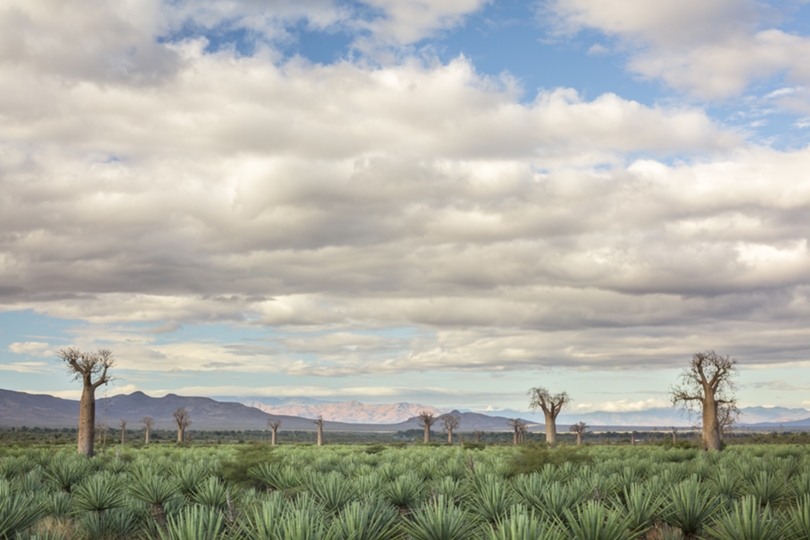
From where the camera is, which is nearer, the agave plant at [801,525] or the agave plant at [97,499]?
the agave plant at [801,525]

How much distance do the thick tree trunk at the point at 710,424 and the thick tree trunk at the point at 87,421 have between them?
92.6 feet

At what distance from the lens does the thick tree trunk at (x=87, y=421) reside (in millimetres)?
27891

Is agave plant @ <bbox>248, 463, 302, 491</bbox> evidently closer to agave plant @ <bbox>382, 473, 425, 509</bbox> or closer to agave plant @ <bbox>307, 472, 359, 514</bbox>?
agave plant @ <bbox>307, 472, 359, 514</bbox>

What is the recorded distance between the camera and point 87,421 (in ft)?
93.8

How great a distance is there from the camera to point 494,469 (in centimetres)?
1398

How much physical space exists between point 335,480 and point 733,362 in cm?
2866

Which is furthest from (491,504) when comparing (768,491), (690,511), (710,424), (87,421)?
(710,424)

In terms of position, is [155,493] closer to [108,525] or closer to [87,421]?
[108,525]

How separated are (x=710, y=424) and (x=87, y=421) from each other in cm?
2918

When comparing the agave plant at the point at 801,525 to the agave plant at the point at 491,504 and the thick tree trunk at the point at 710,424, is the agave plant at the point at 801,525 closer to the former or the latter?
the agave plant at the point at 491,504

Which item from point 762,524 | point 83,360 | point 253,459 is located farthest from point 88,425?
point 762,524

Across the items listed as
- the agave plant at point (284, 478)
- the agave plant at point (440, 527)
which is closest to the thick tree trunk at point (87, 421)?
the agave plant at point (284, 478)

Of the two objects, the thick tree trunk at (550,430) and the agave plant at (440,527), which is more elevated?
the agave plant at (440,527)

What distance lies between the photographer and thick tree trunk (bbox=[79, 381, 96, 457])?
91.5ft
